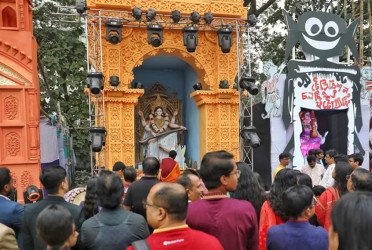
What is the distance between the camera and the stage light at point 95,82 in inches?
336

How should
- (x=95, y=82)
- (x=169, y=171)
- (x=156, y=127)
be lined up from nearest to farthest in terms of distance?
(x=169, y=171)
(x=95, y=82)
(x=156, y=127)

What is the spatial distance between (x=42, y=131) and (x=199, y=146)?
4.48m

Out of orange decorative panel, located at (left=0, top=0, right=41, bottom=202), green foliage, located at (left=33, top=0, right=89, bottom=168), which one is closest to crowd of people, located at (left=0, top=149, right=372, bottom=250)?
orange decorative panel, located at (left=0, top=0, right=41, bottom=202)

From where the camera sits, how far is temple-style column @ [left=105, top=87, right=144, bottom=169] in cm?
984

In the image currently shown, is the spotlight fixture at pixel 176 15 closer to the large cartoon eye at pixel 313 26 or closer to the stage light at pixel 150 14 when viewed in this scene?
the stage light at pixel 150 14

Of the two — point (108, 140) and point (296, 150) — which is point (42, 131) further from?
point (296, 150)

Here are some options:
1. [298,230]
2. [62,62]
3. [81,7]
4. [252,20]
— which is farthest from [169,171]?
[62,62]

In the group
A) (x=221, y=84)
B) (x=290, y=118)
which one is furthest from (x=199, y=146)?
(x=290, y=118)

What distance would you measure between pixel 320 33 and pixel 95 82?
6.97m

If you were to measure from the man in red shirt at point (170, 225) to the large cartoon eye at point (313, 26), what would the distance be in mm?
10446

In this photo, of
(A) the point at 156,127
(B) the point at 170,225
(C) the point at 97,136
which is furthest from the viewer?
(A) the point at 156,127

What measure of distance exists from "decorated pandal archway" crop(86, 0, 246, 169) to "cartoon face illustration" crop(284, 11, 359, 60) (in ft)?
5.80

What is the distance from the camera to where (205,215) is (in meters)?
2.36

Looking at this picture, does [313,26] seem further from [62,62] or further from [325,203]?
[62,62]
